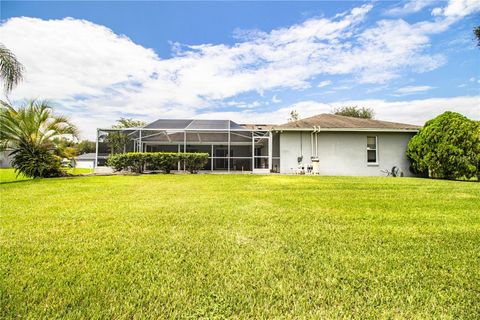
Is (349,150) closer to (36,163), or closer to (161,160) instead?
(161,160)

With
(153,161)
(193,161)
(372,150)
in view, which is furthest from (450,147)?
(153,161)

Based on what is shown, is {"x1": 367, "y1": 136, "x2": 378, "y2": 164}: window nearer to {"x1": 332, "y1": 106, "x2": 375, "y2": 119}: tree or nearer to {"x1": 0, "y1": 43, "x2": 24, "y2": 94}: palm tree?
{"x1": 0, "y1": 43, "x2": 24, "y2": 94}: palm tree

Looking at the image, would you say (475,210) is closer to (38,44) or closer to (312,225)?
(312,225)

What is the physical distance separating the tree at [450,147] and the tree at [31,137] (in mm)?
21626

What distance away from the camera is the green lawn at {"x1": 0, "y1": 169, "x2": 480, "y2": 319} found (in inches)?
84.4

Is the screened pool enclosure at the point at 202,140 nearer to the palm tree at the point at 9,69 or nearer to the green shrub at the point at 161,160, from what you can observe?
the green shrub at the point at 161,160

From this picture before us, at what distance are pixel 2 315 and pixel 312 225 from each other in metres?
4.08

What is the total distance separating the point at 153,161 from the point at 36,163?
6.18 metres

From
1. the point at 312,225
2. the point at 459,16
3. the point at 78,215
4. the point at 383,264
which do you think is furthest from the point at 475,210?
the point at 459,16

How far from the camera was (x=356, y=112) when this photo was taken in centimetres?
4538

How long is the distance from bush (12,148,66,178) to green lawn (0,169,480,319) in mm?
9973

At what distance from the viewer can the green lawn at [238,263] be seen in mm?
2143

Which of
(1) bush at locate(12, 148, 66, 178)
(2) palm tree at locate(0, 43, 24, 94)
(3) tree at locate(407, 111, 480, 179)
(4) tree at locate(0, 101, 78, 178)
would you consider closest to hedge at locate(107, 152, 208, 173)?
(4) tree at locate(0, 101, 78, 178)

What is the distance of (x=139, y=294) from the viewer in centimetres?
230
